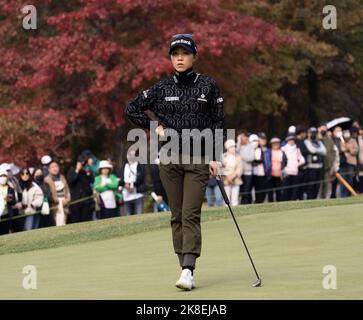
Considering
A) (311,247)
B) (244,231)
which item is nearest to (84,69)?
(244,231)

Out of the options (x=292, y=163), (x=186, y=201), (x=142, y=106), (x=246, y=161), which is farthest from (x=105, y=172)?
(x=186, y=201)

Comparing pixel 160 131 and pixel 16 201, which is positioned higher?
pixel 16 201

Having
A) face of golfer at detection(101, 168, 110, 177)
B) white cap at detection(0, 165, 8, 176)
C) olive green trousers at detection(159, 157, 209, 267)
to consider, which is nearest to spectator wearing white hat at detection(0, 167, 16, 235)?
white cap at detection(0, 165, 8, 176)

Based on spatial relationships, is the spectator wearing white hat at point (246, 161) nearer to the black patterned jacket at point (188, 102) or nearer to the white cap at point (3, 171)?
the white cap at point (3, 171)

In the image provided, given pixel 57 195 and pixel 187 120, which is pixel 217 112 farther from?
pixel 57 195

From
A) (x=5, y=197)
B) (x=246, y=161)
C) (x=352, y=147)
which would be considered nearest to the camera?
(x=5, y=197)

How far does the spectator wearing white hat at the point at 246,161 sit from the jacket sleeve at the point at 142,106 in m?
14.9

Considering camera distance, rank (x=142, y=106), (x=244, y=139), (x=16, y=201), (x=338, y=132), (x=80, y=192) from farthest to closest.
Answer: (x=338, y=132)
(x=244, y=139)
(x=80, y=192)
(x=16, y=201)
(x=142, y=106)

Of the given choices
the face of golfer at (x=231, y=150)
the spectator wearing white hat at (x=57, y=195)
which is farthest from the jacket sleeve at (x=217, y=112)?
the face of golfer at (x=231, y=150)

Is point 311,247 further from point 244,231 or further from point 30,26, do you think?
point 30,26

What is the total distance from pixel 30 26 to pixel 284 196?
7014mm

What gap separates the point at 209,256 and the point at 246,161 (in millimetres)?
12206

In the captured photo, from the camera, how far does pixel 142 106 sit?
10.9 meters

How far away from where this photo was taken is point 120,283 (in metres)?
11.0
